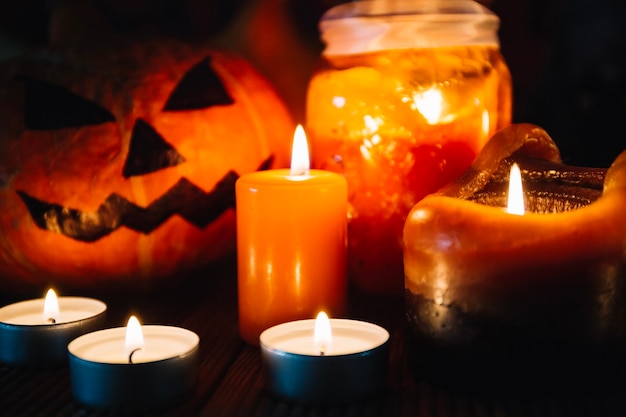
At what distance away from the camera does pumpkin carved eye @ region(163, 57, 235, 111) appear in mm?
1002

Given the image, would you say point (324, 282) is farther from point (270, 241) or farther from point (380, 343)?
point (380, 343)

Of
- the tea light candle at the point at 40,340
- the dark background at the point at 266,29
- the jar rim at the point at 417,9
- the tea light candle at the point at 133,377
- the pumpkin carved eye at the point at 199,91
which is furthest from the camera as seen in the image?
the dark background at the point at 266,29

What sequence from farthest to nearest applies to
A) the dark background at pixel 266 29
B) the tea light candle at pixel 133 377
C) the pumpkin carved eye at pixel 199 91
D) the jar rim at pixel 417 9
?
the dark background at pixel 266 29 → the pumpkin carved eye at pixel 199 91 → the jar rim at pixel 417 9 → the tea light candle at pixel 133 377

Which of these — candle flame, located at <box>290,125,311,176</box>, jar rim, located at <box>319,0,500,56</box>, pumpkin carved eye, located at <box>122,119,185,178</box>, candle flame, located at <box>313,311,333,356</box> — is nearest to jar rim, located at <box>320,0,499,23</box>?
jar rim, located at <box>319,0,500,56</box>

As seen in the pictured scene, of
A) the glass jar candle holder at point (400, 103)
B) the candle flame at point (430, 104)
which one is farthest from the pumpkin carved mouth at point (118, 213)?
the candle flame at point (430, 104)

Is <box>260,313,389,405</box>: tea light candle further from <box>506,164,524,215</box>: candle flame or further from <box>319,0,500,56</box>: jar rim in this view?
<box>319,0,500,56</box>: jar rim

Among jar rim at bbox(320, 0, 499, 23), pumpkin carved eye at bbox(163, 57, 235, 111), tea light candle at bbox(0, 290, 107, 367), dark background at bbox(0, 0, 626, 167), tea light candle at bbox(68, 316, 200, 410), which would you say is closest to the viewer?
tea light candle at bbox(68, 316, 200, 410)

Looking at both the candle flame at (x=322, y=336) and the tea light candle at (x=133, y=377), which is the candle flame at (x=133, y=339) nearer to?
the tea light candle at (x=133, y=377)

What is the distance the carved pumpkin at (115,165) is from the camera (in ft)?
3.10

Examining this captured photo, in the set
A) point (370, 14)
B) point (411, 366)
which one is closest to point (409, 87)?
point (370, 14)

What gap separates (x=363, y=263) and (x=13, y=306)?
1.46 ft

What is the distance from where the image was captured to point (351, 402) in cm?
64

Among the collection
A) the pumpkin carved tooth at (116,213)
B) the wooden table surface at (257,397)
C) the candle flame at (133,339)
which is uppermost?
the pumpkin carved tooth at (116,213)

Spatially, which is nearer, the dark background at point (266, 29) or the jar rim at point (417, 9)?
the jar rim at point (417, 9)
